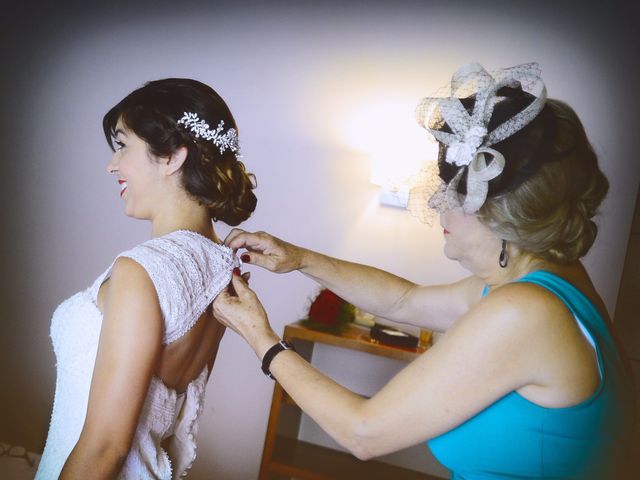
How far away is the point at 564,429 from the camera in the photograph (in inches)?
30.6

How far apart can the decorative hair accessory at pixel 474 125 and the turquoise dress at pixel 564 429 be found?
174 mm

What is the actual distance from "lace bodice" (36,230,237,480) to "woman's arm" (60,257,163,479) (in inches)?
1.6

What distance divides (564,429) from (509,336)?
0.59ft

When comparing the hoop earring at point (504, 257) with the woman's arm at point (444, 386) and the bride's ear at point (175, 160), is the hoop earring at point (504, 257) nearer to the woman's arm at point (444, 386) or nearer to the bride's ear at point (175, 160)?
the woman's arm at point (444, 386)

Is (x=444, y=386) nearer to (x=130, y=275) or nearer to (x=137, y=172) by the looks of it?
(x=130, y=275)

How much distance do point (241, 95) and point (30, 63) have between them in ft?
3.40

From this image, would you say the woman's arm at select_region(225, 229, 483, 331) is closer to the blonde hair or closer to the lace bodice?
the lace bodice

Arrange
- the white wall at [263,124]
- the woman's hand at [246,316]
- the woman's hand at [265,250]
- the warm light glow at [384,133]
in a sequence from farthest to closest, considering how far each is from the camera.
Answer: the warm light glow at [384,133]
the white wall at [263,124]
the woman's hand at [265,250]
the woman's hand at [246,316]

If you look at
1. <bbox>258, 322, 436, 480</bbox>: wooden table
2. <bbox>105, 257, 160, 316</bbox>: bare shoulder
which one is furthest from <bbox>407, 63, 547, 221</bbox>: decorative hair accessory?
<bbox>258, 322, 436, 480</bbox>: wooden table

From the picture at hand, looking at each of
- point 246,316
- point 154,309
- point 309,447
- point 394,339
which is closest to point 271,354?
point 246,316

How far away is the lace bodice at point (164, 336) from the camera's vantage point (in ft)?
2.97

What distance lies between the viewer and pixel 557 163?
0.81m

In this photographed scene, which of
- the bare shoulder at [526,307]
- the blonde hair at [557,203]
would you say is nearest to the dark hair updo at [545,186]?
the blonde hair at [557,203]

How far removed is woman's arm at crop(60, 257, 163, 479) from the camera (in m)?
0.83
